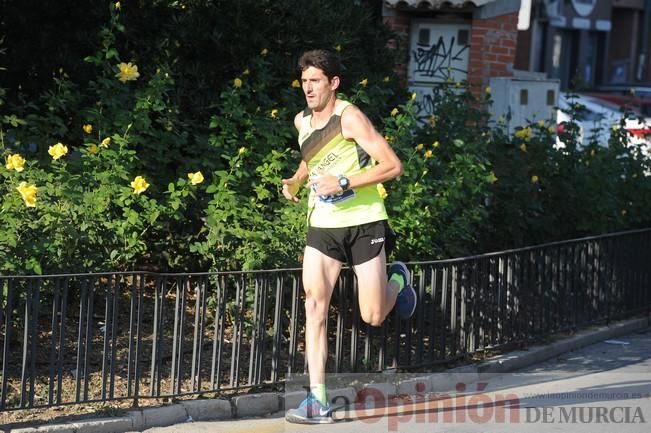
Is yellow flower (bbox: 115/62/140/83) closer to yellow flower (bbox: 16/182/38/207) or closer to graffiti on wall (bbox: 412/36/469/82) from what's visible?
yellow flower (bbox: 16/182/38/207)

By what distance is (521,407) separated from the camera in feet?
25.2

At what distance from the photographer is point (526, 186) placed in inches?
405

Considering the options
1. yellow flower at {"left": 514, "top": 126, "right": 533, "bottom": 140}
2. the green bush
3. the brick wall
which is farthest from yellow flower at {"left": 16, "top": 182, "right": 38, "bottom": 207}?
the brick wall

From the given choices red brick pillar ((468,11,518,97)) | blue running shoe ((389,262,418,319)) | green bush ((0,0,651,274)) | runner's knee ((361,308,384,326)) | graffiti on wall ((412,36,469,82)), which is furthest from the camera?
graffiti on wall ((412,36,469,82))

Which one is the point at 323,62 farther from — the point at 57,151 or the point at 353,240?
the point at 57,151

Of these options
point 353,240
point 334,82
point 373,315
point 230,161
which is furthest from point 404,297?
point 230,161

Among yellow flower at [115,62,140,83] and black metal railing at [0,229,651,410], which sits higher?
yellow flower at [115,62,140,83]

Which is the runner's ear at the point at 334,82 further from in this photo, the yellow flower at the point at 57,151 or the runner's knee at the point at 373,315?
the yellow flower at the point at 57,151

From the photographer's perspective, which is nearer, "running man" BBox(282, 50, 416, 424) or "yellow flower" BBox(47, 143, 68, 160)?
"running man" BBox(282, 50, 416, 424)

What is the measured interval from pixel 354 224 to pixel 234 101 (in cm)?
233

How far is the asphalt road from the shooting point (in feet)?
23.2

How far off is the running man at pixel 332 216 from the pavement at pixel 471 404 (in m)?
0.35

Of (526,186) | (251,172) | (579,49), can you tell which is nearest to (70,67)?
(251,172)

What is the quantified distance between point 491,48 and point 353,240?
6.85m
